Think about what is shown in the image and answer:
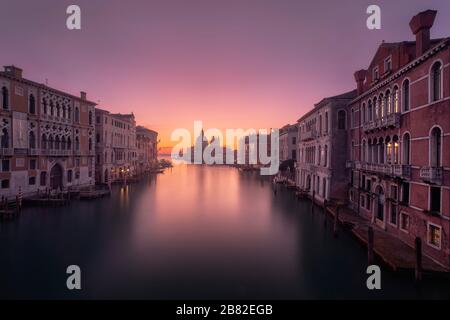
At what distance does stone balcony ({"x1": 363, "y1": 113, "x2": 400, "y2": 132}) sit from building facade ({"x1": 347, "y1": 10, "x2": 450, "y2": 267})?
59mm

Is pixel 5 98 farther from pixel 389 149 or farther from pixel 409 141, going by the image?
pixel 409 141

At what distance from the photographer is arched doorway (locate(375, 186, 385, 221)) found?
56.4ft

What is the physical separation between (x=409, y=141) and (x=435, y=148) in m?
2.20

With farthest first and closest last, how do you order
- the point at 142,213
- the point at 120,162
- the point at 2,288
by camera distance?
1. the point at 120,162
2. the point at 142,213
3. the point at 2,288

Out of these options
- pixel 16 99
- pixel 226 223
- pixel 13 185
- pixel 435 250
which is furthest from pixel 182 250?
pixel 16 99

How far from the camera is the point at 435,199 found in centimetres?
1186

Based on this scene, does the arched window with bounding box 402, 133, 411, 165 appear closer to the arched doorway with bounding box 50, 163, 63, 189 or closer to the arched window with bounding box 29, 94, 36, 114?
the arched window with bounding box 29, 94, 36, 114

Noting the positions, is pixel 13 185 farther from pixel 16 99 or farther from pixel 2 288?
pixel 2 288

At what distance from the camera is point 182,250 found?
14.3 metres

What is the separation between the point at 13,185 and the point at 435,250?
108 ft

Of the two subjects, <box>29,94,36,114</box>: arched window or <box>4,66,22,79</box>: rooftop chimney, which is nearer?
<box>4,66,22,79</box>: rooftop chimney

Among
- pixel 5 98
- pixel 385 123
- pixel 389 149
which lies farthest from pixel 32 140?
pixel 389 149

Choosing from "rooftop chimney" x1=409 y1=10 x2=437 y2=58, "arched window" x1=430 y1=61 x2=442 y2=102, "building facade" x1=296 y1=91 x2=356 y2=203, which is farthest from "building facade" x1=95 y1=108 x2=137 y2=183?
"arched window" x1=430 y1=61 x2=442 y2=102
